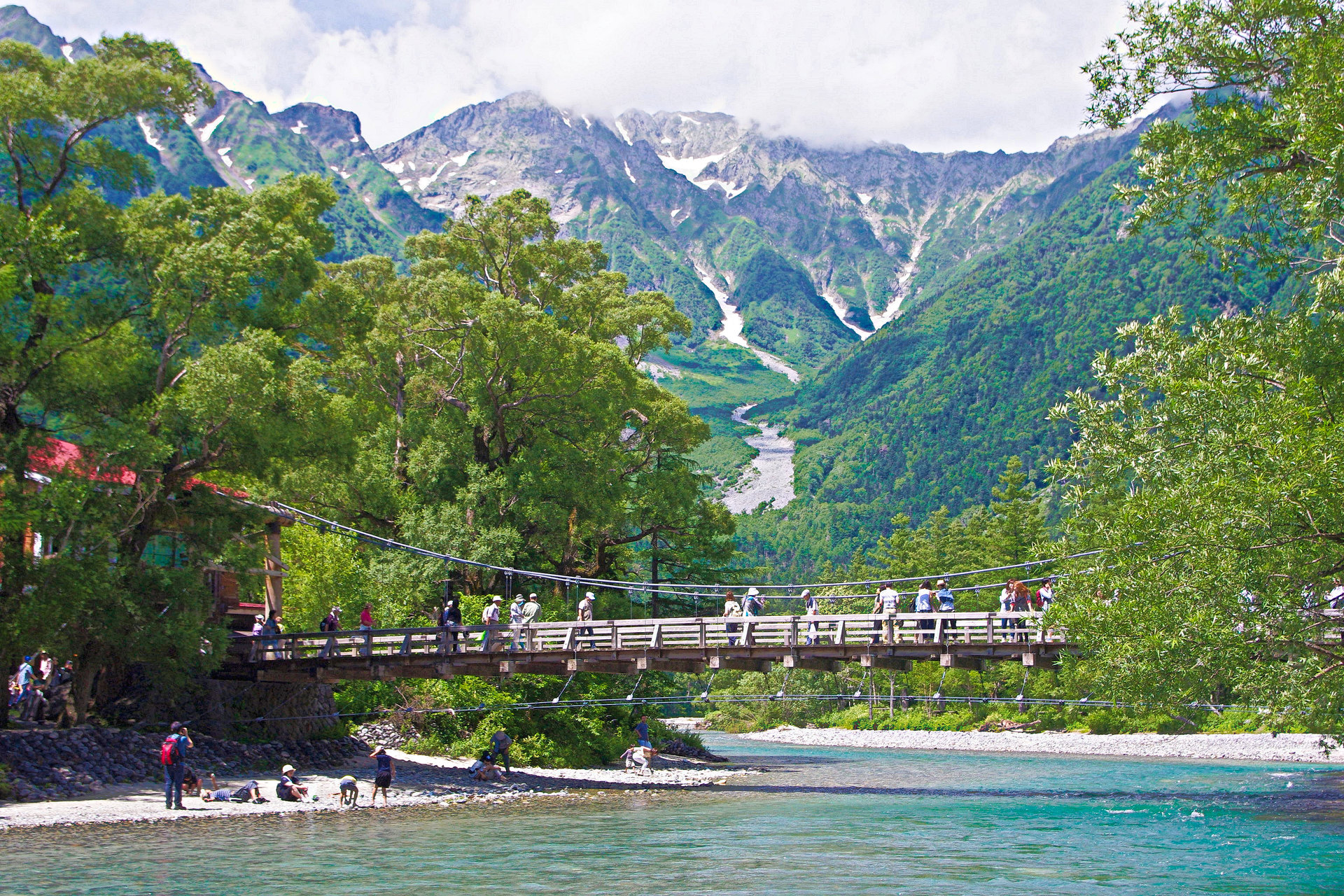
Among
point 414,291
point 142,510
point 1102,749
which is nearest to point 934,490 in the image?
point 1102,749

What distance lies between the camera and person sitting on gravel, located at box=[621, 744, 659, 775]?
36.5 meters

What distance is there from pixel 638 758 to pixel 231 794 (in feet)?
49.1

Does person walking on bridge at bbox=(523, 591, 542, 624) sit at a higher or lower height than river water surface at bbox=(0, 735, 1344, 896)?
higher

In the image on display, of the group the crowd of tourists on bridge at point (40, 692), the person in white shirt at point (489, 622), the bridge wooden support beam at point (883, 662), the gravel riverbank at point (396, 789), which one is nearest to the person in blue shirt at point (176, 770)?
the gravel riverbank at point (396, 789)

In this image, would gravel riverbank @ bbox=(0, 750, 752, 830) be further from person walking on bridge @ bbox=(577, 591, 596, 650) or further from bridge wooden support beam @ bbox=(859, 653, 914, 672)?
bridge wooden support beam @ bbox=(859, 653, 914, 672)

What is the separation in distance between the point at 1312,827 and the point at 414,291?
98.3 feet

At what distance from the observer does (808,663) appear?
28.9 metres

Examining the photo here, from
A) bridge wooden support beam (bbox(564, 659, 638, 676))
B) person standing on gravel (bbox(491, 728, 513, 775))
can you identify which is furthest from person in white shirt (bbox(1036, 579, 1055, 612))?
person standing on gravel (bbox(491, 728, 513, 775))

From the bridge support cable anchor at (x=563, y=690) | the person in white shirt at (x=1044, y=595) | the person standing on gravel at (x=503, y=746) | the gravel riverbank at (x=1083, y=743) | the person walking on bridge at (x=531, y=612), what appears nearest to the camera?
the person in white shirt at (x=1044, y=595)

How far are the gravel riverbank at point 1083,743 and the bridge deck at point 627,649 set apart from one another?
18.0 m

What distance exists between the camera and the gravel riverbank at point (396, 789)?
21.3m

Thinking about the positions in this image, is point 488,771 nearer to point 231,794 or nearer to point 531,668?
point 531,668

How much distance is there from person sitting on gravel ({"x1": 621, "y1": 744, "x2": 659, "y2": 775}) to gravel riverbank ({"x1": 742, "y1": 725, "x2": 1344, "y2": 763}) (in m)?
20.6

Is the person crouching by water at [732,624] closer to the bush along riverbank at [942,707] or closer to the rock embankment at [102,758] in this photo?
the rock embankment at [102,758]
